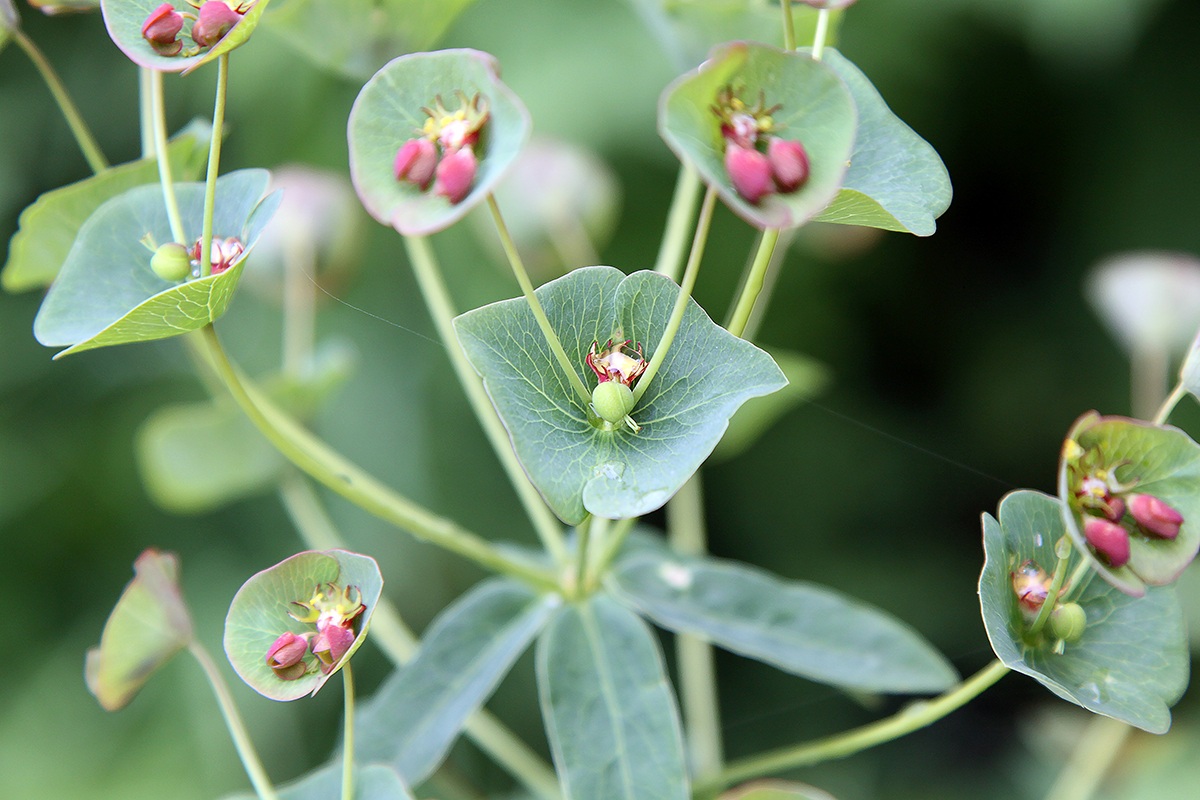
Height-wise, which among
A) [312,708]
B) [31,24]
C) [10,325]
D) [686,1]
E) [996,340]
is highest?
[686,1]

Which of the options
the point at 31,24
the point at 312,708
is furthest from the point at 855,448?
the point at 31,24

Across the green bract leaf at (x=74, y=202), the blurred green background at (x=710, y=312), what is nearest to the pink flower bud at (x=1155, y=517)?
the green bract leaf at (x=74, y=202)

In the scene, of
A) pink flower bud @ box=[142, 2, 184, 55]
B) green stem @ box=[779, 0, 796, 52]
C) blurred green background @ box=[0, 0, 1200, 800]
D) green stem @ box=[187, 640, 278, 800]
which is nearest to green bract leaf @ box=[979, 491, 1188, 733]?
→ green stem @ box=[779, 0, 796, 52]

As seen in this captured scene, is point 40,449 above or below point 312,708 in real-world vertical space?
above

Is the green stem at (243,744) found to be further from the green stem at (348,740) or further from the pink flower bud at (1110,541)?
the pink flower bud at (1110,541)

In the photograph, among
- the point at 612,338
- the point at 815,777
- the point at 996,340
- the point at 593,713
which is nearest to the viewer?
the point at 612,338

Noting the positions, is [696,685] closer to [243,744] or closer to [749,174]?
[243,744]

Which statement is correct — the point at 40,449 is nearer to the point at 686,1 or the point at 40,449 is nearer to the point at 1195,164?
the point at 686,1
